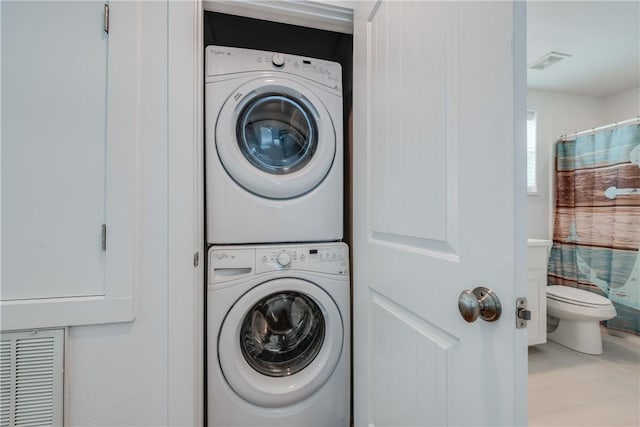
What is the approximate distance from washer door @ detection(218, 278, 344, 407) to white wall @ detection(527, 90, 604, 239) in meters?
2.54

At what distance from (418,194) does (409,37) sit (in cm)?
41

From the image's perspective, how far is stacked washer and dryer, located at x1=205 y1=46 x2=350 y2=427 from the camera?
1103 millimetres

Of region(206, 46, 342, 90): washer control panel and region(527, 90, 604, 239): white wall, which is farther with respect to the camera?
region(527, 90, 604, 239): white wall

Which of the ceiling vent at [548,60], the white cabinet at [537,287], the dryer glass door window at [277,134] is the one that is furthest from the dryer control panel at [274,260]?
the ceiling vent at [548,60]

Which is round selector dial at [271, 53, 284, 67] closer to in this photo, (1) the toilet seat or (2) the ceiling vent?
(2) the ceiling vent

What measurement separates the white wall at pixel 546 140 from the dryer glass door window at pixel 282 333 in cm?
256

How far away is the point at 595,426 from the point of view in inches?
54.1

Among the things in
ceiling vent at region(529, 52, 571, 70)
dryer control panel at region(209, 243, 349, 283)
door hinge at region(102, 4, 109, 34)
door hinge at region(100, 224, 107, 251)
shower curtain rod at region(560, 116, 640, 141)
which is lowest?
dryer control panel at region(209, 243, 349, 283)

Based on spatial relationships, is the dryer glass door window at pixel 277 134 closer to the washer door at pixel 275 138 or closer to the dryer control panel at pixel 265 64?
the washer door at pixel 275 138

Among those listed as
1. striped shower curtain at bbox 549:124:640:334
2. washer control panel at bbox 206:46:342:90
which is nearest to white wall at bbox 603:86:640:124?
striped shower curtain at bbox 549:124:640:334

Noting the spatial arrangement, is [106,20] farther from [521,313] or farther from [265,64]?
[521,313]

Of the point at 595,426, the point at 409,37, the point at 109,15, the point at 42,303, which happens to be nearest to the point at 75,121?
the point at 109,15

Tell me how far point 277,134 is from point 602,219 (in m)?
2.79

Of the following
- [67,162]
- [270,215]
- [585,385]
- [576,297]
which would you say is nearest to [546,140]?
[576,297]
